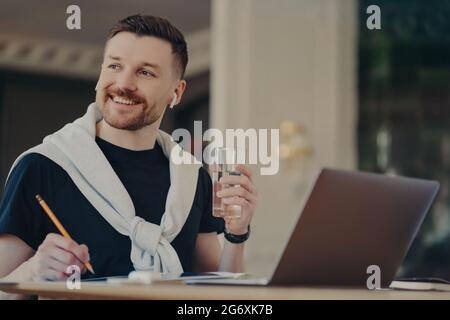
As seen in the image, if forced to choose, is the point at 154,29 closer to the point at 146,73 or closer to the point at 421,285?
the point at 146,73

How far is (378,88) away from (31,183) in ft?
13.4

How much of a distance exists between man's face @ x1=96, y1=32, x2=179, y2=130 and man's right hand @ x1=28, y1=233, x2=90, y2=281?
398 millimetres

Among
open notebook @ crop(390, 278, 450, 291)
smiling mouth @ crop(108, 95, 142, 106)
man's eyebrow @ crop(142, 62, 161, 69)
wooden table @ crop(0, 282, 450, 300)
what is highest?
man's eyebrow @ crop(142, 62, 161, 69)

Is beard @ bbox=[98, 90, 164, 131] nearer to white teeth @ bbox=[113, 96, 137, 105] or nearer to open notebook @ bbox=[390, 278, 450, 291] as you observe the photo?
white teeth @ bbox=[113, 96, 137, 105]

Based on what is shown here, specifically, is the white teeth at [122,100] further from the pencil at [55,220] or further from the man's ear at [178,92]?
the pencil at [55,220]

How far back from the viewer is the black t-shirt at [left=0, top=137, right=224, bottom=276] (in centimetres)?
154

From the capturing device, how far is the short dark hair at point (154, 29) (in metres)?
1.69

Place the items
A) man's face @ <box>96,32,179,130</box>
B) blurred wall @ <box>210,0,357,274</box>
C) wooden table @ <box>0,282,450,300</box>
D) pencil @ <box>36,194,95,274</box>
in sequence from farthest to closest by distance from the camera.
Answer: blurred wall @ <box>210,0,357,274</box> < man's face @ <box>96,32,179,130</box> < pencil @ <box>36,194,95,274</box> < wooden table @ <box>0,282,450,300</box>

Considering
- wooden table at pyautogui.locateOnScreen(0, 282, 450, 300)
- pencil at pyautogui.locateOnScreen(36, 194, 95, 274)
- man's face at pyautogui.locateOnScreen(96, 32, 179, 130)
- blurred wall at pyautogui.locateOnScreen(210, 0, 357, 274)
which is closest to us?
wooden table at pyautogui.locateOnScreen(0, 282, 450, 300)

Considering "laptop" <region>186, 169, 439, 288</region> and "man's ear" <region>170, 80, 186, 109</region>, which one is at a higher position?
"man's ear" <region>170, 80, 186, 109</region>

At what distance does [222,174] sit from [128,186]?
0.21 metres

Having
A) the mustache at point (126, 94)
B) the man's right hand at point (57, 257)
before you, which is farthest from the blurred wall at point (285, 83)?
the man's right hand at point (57, 257)

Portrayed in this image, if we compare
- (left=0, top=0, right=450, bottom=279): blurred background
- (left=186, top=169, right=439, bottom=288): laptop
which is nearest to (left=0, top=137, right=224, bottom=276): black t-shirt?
(left=186, top=169, right=439, bottom=288): laptop
